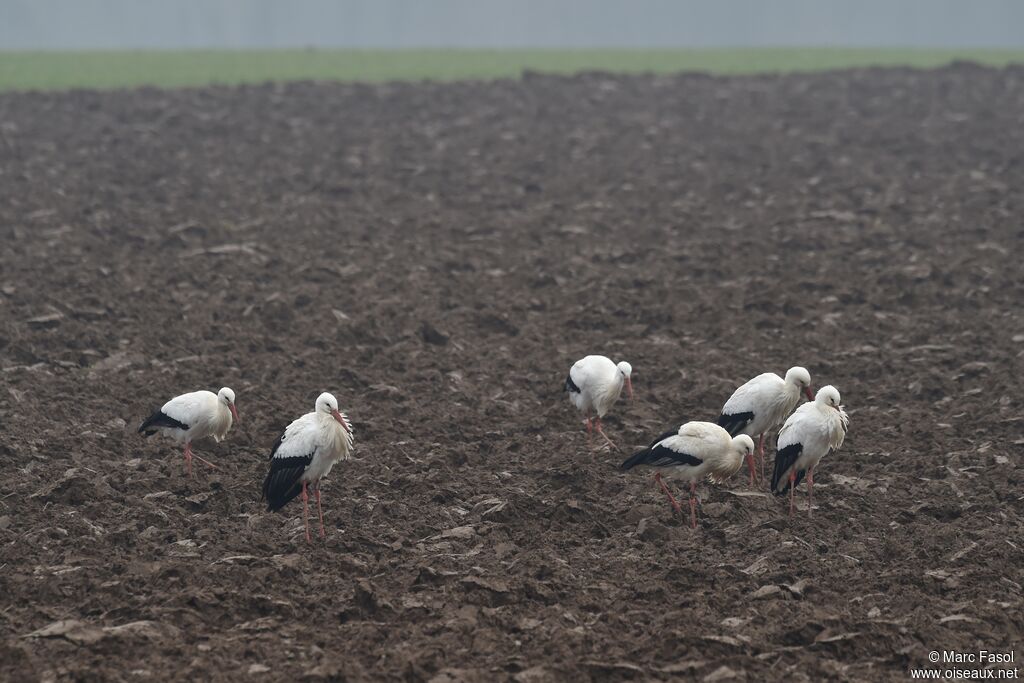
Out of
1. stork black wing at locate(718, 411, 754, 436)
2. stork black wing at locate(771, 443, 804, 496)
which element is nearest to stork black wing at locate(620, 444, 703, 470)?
stork black wing at locate(771, 443, 804, 496)

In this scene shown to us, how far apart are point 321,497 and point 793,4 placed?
128 m

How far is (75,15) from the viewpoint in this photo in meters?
124

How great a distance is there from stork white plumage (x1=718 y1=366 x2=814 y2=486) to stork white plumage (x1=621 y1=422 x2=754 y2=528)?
1.00m

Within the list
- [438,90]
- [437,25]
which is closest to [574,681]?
[438,90]

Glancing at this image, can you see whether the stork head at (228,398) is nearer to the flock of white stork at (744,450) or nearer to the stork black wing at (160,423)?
the stork black wing at (160,423)

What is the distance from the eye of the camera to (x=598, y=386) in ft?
41.4

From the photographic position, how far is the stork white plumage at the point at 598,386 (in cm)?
1262

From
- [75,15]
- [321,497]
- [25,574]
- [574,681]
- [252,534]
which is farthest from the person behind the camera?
[75,15]

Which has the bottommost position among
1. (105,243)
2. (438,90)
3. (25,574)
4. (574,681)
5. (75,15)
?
(574,681)

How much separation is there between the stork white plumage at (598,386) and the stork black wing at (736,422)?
1048 millimetres

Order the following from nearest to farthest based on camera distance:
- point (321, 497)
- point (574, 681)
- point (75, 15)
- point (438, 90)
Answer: point (574, 681) < point (321, 497) < point (438, 90) < point (75, 15)

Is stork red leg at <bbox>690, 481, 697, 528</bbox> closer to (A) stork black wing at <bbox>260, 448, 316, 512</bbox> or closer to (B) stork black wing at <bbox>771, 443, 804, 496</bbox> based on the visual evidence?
(B) stork black wing at <bbox>771, 443, 804, 496</bbox>

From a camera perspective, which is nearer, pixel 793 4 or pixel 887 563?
pixel 887 563

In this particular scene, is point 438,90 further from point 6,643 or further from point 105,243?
point 6,643
